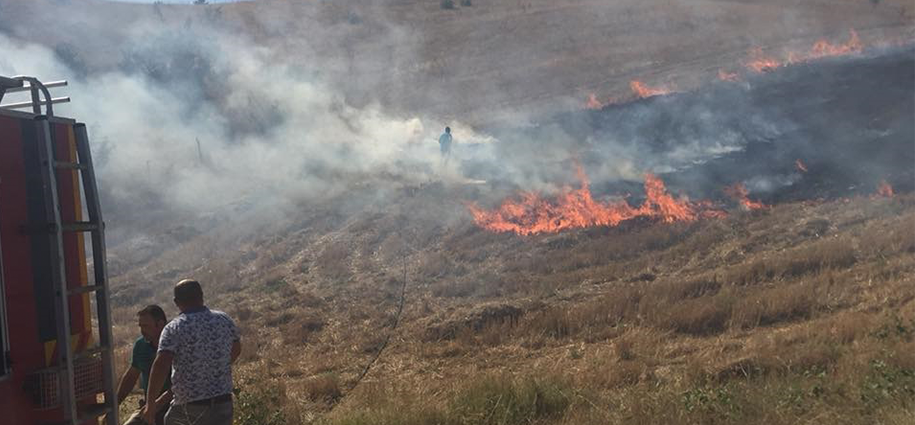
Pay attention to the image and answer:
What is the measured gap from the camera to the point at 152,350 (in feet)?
16.0

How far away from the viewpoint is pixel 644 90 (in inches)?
998

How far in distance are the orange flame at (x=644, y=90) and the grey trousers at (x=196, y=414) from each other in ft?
67.4

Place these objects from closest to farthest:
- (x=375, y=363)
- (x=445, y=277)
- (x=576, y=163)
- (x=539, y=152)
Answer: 1. (x=375, y=363)
2. (x=445, y=277)
3. (x=576, y=163)
4. (x=539, y=152)

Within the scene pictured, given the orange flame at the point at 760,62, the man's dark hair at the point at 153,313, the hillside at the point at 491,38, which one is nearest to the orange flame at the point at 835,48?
the hillside at the point at 491,38

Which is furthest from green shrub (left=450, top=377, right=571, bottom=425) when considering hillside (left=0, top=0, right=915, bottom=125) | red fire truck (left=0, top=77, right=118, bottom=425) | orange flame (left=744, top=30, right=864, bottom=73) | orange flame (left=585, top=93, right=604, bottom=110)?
orange flame (left=744, top=30, right=864, bottom=73)

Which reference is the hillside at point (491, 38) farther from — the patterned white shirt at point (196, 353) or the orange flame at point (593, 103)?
the patterned white shirt at point (196, 353)

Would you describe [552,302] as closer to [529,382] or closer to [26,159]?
[529,382]

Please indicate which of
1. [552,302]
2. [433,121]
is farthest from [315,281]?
[433,121]

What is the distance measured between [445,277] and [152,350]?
782 centimetres

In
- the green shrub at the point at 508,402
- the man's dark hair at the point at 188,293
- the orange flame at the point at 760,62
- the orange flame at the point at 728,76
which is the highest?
the orange flame at the point at 760,62

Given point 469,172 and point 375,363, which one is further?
point 469,172

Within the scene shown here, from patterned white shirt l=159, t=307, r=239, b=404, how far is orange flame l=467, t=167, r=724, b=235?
10823 mm

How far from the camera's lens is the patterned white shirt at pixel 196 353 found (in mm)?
4117

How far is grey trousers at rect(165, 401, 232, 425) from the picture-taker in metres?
4.16
